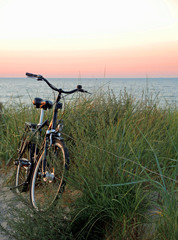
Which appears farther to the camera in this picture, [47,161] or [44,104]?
[44,104]

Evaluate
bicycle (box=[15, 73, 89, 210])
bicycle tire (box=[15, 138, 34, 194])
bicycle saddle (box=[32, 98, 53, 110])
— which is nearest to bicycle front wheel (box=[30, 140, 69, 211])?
bicycle (box=[15, 73, 89, 210])

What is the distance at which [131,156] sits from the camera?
3695 millimetres

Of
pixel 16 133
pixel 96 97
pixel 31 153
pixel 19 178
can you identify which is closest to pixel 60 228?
pixel 31 153

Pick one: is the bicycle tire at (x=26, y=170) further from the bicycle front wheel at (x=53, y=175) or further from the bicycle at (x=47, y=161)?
the bicycle front wheel at (x=53, y=175)

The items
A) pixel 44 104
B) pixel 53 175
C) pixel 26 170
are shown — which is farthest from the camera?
pixel 26 170

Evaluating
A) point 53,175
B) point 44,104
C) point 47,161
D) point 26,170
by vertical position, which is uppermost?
point 44,104

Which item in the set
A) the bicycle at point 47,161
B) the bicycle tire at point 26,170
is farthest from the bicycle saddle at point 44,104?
the bicycle tire at point 26,170

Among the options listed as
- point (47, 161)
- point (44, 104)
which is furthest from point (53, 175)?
point (44, 104)

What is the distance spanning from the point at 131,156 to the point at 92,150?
0.48 m

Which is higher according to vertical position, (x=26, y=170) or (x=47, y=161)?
(x=47, y=161)

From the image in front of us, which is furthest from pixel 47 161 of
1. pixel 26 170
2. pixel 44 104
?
pixel 26 170

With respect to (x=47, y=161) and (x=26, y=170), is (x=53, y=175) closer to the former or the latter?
(x=47, y=161)

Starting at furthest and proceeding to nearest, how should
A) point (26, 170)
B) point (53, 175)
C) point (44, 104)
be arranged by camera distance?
point (26, 170) → point (44, 104) → point (53, 175)

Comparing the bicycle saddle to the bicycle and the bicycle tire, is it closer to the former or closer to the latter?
the bicycle
